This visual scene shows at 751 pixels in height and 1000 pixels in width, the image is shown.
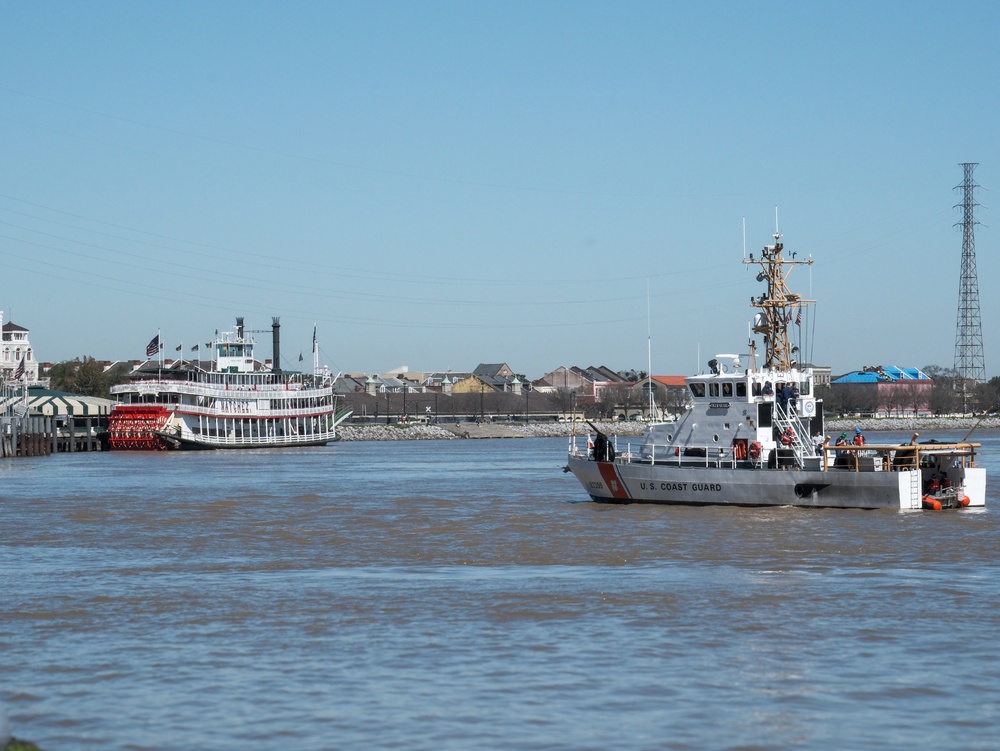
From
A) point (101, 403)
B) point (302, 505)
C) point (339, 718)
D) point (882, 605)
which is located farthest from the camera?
point (101, 403)

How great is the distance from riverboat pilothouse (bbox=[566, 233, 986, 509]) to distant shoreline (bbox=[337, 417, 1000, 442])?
87531 millimetres

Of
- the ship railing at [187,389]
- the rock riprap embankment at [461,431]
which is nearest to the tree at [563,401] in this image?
the rock riprap embankment at [461,431]

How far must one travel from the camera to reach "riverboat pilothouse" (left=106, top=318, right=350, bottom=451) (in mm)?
96562

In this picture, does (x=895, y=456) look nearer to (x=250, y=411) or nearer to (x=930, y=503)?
(x=930, y=503)

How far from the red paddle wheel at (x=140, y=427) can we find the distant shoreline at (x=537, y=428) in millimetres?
29438

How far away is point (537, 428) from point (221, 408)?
59678mm

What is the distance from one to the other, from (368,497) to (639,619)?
26.3m

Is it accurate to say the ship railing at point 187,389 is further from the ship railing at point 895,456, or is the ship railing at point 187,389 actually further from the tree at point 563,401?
the tree at point 563,401

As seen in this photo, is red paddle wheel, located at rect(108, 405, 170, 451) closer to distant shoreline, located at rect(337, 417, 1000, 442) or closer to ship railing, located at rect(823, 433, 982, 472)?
distant shoreline, located at rect(337, 417, 1000, 442)

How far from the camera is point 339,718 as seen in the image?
492 inches

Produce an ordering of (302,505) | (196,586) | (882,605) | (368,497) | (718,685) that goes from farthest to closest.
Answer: (368,497), (302,505), (196,586), (882,605), (718,685)

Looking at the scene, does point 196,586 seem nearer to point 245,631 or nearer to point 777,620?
point 245,631

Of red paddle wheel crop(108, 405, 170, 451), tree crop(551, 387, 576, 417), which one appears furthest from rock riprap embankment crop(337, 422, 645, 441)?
red paddle wheel crop(108, 405, 170, 451)

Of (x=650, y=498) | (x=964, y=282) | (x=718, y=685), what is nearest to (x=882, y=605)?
(x=718, y=685)
